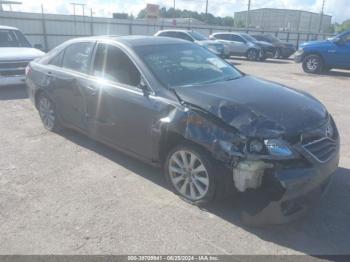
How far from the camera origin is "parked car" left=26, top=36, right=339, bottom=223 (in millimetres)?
3113

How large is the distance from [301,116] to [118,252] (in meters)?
2.14

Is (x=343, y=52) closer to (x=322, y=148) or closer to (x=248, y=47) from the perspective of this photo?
(x=248, y=47)

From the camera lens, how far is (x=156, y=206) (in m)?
3.67

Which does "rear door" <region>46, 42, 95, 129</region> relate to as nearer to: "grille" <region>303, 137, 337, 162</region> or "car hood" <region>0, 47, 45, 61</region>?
"grille" <region>303, 137, 337, 162</region>

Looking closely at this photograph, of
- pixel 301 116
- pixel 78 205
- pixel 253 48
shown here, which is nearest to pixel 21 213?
pixel 78 205

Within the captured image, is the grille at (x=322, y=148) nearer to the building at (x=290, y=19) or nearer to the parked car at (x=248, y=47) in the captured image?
the parked car at (x=248, y=47)

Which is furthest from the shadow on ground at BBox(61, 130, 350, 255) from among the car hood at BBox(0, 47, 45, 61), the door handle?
the car hood at BBox(0, 47, 45, 61)

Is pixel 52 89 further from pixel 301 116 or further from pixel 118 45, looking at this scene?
pixel 301 116

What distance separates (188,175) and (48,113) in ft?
10.6

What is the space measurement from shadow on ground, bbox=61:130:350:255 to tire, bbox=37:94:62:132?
7.64 feet

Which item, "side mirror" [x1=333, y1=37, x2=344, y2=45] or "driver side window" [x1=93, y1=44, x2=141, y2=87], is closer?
"driver side window" [x1=93, y1=44, x2=141, y2=87]

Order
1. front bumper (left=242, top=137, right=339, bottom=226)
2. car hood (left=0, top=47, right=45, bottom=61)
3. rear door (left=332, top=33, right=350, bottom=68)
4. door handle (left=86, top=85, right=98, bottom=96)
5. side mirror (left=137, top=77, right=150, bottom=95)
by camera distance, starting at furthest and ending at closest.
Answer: rear door (left=332, top=33, right=350, bottom=68) < car hood (left=0, top=47, right=45, bottom=61) < door handle (left=86, top=85, right=98, bottom=96) < side mirror (left=137, top=77, right=150, bottom=95) < front bumper (left=242, top=137, right=339, bottom=226)

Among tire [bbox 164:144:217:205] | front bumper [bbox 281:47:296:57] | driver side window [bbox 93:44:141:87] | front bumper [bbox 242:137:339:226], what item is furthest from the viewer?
front bumper [bbox 281:47:296:57]

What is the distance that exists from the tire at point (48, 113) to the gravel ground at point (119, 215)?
70 centimetres
